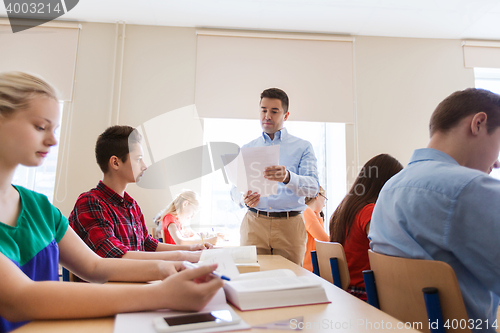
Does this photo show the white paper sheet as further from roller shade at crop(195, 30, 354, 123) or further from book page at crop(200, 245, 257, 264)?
roller shade at crop(195, 30, 354, 123)

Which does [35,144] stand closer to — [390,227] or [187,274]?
[187,274]

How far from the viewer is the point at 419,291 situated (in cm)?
88

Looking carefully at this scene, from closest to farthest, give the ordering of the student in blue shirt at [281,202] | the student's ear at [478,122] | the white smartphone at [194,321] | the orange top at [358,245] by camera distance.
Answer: the white smartphone at [194,321] → the student's ear at [478,122] → the orange top at [358,245] → the student in blue shirt at [281,202]

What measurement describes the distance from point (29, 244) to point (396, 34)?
13.7 ft

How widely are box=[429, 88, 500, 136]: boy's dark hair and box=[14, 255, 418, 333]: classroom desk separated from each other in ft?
2.44

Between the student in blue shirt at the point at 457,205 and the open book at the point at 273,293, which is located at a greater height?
the student in blue shirt at the point at 457,205

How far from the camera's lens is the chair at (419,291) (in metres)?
0.81

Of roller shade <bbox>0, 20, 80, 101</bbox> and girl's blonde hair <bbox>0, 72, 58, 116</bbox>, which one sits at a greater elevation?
roller shade <bbox>0, 20, 80, 101</bbox>

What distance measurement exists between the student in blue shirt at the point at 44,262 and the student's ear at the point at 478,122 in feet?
3.31

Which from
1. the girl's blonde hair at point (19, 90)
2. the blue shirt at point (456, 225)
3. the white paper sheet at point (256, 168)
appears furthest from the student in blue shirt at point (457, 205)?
the girl's blonde hair at point (19, 90)

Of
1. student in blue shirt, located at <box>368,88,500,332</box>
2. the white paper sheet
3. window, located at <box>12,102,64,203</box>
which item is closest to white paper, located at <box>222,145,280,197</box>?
the white paper sheet

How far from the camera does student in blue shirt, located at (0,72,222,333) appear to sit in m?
0.64

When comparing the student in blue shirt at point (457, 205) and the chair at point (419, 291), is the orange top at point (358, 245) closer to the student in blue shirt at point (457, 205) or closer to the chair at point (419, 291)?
the student in blue shirt at point (457, 205)

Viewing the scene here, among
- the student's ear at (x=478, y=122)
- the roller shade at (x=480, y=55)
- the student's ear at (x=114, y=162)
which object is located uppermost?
the roller shade at (x=480, y=55)
